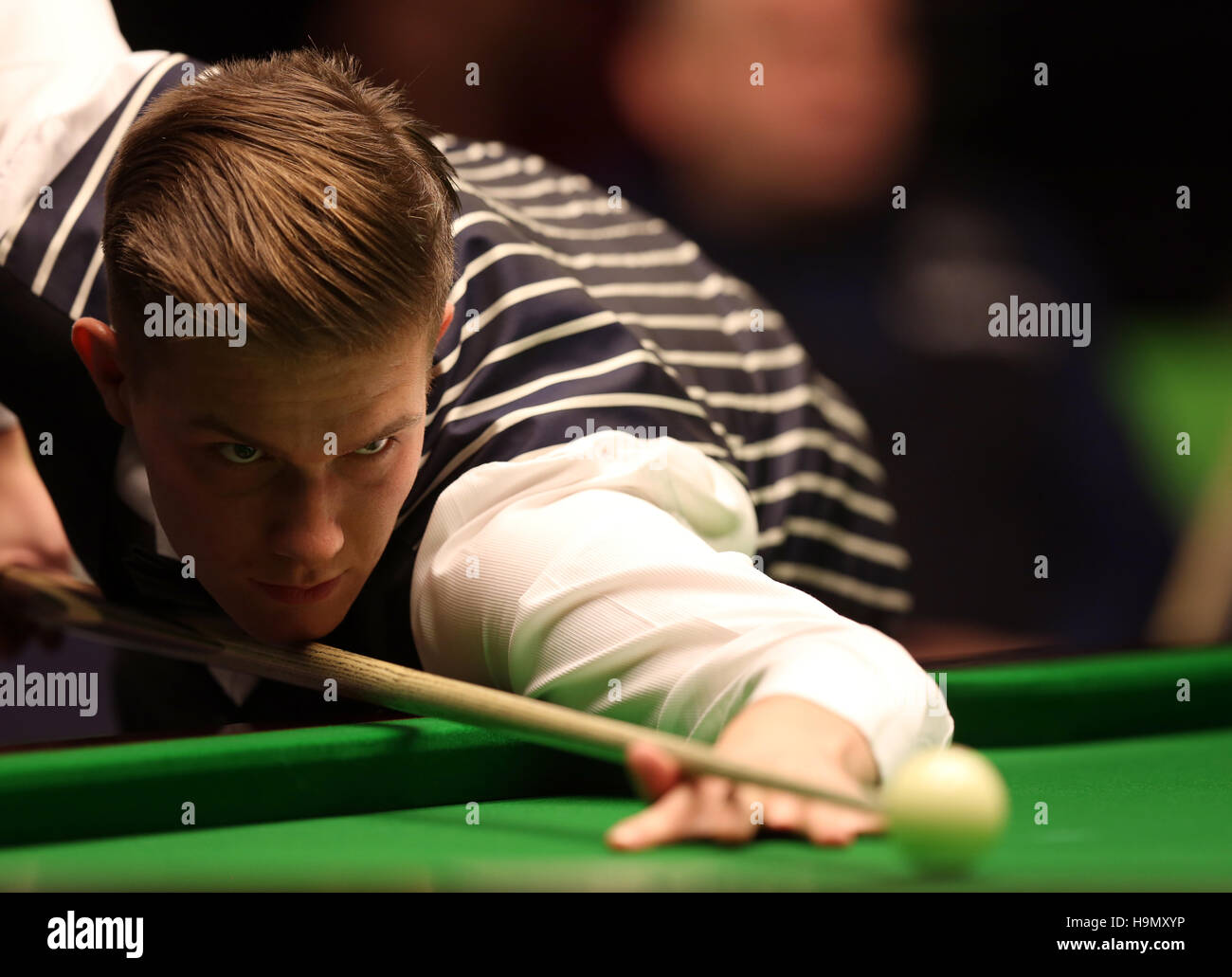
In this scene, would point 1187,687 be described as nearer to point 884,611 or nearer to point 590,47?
point 884,611

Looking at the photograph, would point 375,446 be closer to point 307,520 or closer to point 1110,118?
point 307,520

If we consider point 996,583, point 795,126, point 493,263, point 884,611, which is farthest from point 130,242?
point 996,583

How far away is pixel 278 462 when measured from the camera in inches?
78.1

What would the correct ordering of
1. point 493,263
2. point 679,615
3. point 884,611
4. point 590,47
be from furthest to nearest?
point 590,47, point 884,611, point 493,263, point 679,615

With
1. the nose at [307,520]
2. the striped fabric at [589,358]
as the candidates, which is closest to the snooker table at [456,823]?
the nose at [307,520]

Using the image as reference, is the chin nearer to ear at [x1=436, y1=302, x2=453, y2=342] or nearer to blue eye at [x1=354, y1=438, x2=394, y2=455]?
blue eye at [x1=354, y1=438, x2=394, y2=455]

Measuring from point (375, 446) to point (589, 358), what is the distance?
0.65 meters

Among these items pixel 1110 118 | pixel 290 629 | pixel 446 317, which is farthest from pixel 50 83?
pixel 1110 118

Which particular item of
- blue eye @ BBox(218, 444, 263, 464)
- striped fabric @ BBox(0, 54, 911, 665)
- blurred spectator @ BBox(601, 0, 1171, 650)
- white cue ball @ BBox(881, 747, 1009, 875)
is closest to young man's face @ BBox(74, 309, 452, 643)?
blue eye @ BBox(218, 444, 263, 464)

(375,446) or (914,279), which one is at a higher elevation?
(914,279)

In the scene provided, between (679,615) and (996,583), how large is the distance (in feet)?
16.3
